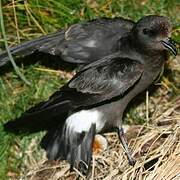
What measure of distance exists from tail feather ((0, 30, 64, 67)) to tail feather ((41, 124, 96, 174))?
456 millimetres

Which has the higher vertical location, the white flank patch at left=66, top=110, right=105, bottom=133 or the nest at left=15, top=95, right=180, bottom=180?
the white flank patch at left=66, top=110, right=105, bottom=133

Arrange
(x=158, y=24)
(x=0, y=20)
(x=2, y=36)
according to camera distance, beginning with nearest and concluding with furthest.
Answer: (x=158, y=24) → (x=0, y=20) → (x=2, y=36)

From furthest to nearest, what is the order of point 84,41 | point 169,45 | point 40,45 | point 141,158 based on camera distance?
point 40,45 → point 84,41 → point 141,158 → point 169,45

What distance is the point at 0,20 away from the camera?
4297 mm

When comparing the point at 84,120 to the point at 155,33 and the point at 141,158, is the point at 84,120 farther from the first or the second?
the point at 155,33

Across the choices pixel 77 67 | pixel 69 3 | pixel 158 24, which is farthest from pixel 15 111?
pixel 158 24

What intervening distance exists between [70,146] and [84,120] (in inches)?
8.8

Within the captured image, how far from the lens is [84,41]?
4.09 m

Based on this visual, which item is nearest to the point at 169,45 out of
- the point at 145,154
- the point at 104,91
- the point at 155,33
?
the point at 155,33

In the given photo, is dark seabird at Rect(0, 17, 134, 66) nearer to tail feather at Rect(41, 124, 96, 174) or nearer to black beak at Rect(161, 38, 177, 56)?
black beak at Rect(161, 38, 177, 56)

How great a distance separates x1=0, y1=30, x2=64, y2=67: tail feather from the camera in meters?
4.18

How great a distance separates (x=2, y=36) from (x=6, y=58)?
328mm

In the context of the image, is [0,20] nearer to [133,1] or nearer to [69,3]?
[69,3]

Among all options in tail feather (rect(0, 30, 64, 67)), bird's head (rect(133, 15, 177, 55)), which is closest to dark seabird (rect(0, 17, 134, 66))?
tail feather (rect(0, 30, 64, 67))
